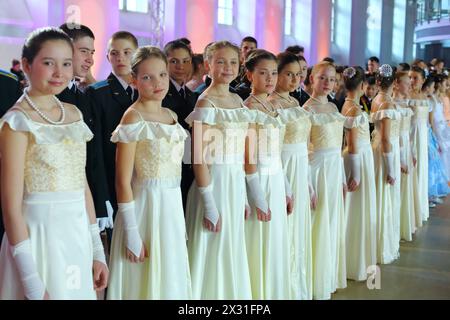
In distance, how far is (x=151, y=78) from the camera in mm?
2406

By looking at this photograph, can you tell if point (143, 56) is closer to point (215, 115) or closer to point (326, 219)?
point (215, 115)

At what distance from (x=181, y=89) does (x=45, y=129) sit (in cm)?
149

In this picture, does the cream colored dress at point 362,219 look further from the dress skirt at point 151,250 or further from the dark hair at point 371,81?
the dress skirt at point 151,250

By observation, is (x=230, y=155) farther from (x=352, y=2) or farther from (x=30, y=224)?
(x=352, y=2)

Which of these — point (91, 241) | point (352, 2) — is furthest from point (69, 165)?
point (352, 2)

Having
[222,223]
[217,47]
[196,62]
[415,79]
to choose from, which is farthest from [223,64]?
[415,79]

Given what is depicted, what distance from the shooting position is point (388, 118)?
4.50 meters

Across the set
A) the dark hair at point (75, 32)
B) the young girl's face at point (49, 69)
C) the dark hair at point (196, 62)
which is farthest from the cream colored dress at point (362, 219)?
the young girl's face at point (49, 69)

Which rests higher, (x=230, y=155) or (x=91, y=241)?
(x=230, y=155)

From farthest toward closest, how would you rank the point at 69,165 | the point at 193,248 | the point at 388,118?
the point at 388,118, the point at 193,248, the point at 69,165

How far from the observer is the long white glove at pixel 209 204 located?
8.94ft

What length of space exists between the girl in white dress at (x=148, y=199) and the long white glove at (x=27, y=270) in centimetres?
53
